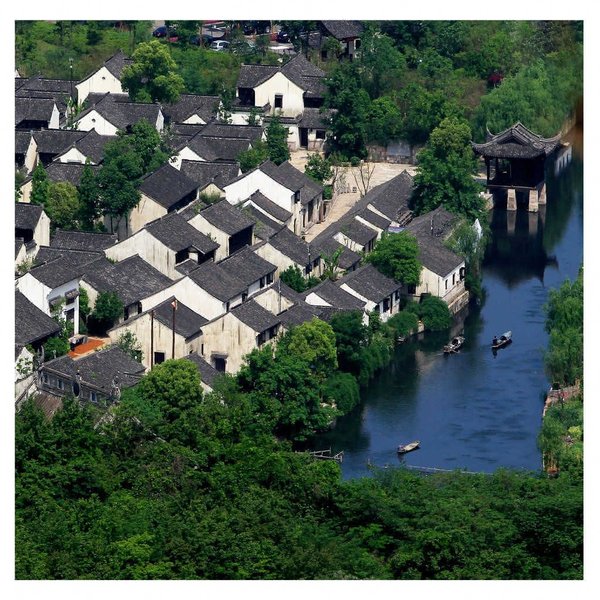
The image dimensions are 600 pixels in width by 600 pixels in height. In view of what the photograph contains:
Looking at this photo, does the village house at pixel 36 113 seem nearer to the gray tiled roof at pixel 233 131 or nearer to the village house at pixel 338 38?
the gray tiled roof at pixel 233 131

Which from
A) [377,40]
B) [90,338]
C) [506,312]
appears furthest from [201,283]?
[377,40]

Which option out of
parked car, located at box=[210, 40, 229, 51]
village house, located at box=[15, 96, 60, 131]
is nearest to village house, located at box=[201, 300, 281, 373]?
village house, located at box=[15, 96, 60, 131]

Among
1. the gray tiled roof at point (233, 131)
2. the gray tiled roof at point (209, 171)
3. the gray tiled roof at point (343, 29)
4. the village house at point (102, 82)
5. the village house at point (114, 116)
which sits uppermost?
the gray tiled roof at point (343, 29)

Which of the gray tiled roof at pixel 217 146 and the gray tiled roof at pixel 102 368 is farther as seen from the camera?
the gray tiled roof at pixel 217 146

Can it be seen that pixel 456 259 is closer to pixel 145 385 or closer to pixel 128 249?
pixel 128 249

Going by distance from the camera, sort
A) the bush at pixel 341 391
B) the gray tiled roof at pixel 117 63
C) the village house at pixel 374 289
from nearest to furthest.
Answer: the bush at pixel 341 391 < the village house at pixel 374 289 < the gray tiled roof at pixel 117 63

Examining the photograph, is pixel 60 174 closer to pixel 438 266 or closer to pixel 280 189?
pixel 280 189

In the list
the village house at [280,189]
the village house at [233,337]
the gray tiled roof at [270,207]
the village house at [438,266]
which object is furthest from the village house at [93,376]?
the village house at [280,189]
